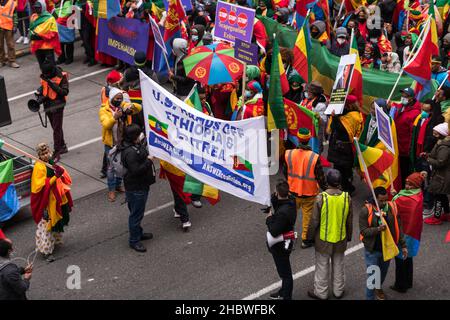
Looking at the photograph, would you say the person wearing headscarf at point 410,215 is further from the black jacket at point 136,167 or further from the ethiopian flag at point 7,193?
the ethiopian flag at point 7,193

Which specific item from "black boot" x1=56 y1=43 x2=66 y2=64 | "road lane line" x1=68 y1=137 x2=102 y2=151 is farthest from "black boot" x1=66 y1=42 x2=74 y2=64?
"road lane line" x1=68 y1=137 x2=102 y2=151

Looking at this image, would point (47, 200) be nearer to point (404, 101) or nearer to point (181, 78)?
point (181, 78)

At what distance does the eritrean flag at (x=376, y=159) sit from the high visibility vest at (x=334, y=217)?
4.36 feet

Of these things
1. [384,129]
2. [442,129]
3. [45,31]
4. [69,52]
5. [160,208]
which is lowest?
[69,52]

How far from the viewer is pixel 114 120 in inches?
548

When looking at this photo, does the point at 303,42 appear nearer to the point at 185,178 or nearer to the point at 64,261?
the point at 185,178

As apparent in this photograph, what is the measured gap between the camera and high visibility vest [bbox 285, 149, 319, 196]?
1199 centimetres

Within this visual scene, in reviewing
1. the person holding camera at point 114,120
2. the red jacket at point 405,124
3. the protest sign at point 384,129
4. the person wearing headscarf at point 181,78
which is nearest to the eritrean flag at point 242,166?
the protest sign at point 384,129

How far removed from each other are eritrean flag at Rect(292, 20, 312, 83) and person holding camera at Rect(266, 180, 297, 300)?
422cm

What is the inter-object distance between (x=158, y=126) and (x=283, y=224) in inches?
109

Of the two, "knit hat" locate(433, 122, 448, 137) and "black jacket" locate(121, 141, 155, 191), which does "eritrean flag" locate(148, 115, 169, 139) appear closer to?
"black jacket" locate(121, 141, 155, 191)

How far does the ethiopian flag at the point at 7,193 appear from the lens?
12.9 metres

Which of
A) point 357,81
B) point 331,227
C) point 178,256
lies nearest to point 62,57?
point 357,81

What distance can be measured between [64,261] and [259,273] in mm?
2632
